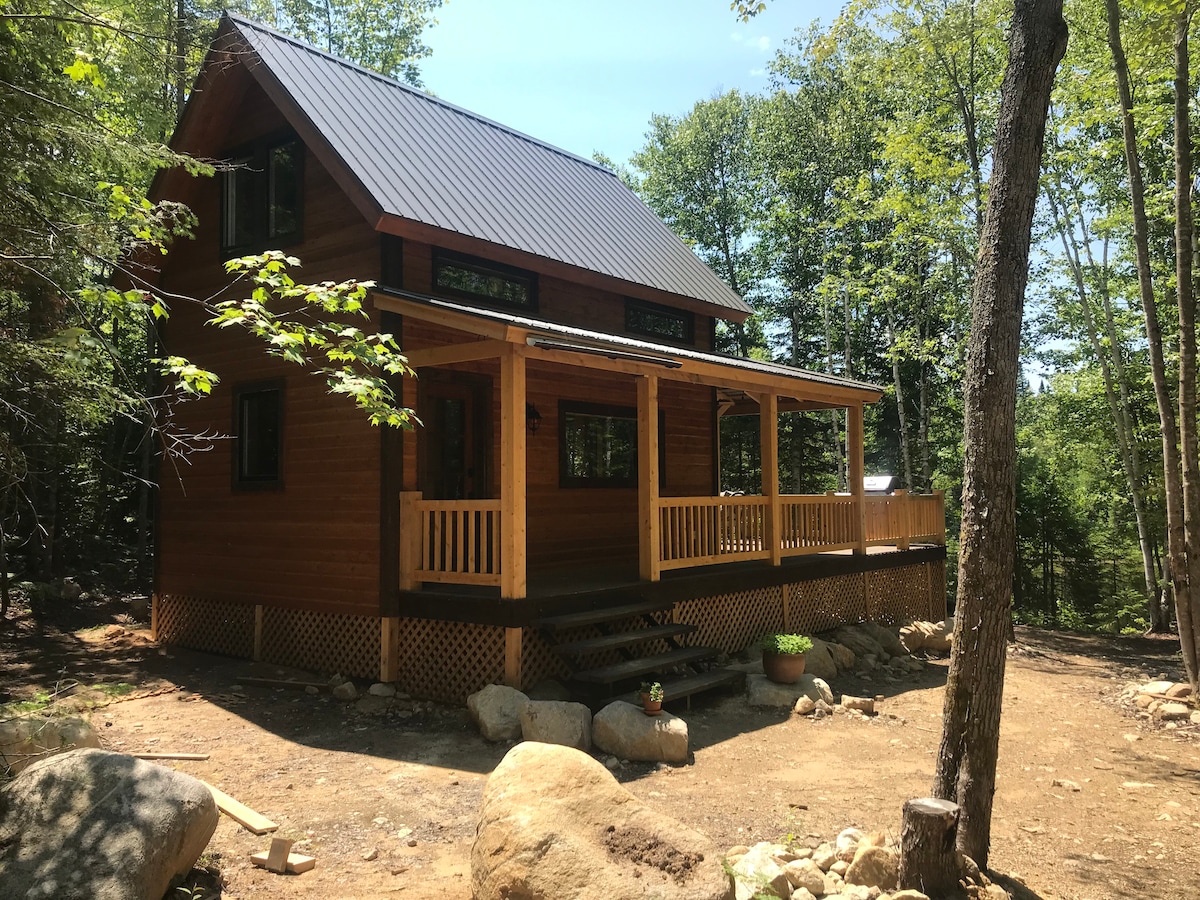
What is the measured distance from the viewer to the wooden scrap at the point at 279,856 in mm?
4359

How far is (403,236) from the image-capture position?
8867 mm

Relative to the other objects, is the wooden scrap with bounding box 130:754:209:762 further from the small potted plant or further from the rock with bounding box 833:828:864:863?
the rock with bounding box 833:828:864:863

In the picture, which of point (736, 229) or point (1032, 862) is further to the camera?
point (736, 229)

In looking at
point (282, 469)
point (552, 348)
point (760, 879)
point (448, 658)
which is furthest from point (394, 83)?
point (760, 879)

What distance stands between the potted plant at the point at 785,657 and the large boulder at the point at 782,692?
8 cm

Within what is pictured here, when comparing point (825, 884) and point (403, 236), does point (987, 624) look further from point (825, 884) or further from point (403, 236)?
point (403, 236)

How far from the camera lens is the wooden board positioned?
4809mm

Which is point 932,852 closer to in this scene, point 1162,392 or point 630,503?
point 1162,392

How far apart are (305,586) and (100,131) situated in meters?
5.18

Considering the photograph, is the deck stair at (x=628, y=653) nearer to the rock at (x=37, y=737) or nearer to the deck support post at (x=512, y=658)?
the deck support post at (x=512, y=658)

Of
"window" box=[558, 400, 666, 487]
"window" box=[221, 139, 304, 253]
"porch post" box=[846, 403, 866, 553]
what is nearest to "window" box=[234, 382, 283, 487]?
"window" box=[221, 139, 304, 253]

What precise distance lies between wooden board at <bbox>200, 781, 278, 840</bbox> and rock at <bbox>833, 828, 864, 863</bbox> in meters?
3.30

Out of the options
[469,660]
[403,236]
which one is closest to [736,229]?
[403,236]

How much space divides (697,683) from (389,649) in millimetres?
3196
